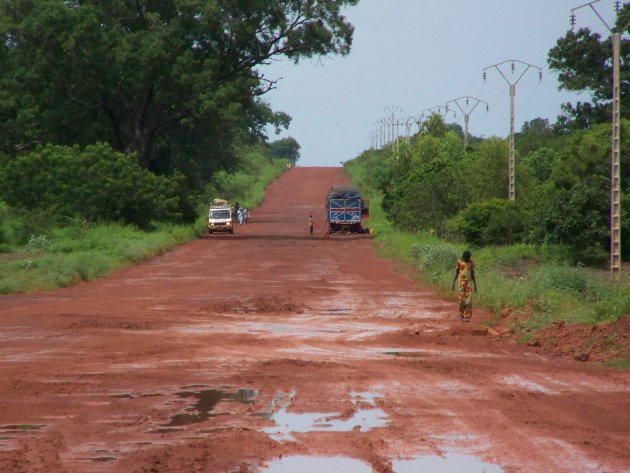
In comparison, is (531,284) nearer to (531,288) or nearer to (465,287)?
(531,288)

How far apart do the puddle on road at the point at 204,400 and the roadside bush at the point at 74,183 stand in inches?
1520

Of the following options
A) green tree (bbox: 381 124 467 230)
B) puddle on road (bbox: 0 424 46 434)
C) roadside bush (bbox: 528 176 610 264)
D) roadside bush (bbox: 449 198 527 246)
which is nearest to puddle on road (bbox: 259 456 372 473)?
puddle on road (bbox: 0 424 46 434)

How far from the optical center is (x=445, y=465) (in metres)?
9.55

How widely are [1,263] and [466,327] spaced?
66.2 ft

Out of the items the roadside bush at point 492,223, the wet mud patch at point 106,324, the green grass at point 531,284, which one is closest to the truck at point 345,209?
the green grass at point 531,284

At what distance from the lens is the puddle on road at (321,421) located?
11.0m

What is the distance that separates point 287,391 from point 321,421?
213cm

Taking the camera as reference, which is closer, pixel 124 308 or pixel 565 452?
pixel 565 452

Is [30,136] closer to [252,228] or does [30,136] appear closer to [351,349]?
[252,228]

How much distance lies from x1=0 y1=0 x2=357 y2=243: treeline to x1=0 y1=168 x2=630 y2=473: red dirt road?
30408 mm

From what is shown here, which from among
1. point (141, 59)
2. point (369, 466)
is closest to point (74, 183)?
point (141, 59)

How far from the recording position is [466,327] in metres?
21.4

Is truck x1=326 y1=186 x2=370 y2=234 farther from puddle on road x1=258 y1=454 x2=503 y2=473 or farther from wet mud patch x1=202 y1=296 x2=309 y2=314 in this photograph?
puddle on road x1=258 y1=454 x2=503 y2=473

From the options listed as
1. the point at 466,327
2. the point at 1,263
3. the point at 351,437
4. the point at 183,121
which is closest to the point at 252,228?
the point at 183,121
